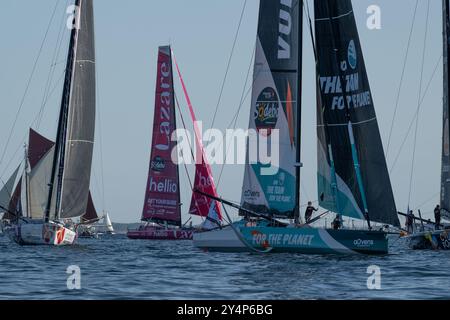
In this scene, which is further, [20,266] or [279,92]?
[279,92]

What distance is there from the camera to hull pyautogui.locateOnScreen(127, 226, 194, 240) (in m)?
71.7

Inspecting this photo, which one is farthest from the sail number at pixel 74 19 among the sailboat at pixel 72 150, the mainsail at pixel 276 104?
the mainsail at pixel 276 104

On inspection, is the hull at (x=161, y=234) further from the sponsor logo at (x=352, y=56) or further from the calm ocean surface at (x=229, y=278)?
the calm ocean surface at (x=229, y=278)

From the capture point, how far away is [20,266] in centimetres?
2959

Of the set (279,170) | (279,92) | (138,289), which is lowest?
(138,289)

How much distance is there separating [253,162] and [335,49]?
512cm

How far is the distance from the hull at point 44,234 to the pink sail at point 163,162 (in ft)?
64.3

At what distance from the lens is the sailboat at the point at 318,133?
115ft

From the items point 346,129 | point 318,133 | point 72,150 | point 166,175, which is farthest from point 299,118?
point 166,175

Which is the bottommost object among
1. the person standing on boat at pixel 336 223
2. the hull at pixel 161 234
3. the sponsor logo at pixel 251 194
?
the hull at pixel 161 234

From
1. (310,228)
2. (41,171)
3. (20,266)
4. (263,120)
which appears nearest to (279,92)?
(263,120)

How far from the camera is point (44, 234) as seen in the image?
48656 mm

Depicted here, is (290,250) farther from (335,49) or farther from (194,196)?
(194,196)

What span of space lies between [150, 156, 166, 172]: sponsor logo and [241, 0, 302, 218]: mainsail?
106ft
